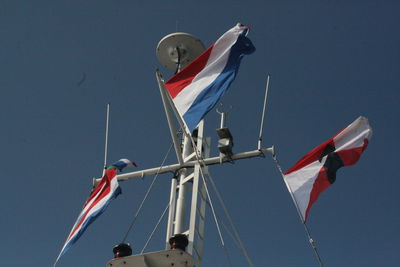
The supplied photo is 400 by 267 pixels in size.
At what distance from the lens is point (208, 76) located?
10.9m

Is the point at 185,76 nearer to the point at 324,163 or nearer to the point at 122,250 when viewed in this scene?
the point at 324,163

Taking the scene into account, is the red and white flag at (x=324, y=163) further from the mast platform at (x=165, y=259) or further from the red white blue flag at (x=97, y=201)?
the red white blue flag at (x=97, y=201)

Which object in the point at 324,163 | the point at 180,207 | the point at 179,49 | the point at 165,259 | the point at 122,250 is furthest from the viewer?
the point at 179,49

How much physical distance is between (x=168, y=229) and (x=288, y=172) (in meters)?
2.39

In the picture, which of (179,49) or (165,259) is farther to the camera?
(179,49)

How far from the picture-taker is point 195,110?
33.4 ft

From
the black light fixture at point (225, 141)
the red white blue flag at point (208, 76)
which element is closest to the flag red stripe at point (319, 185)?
the black light fixture at point (225, 141)

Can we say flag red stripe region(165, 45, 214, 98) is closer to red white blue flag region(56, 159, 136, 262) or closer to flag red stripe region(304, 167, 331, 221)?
red white blue flag region(56, 159, 136, 262)

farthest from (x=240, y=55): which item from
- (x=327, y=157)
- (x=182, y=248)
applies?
(x=182, y=248)

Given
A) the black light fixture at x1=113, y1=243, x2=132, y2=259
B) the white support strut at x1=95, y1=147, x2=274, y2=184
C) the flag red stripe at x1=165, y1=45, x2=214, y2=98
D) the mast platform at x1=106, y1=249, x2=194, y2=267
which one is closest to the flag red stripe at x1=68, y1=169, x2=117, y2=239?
the white support strut at x1=95, y1=147, x2=274, y2=184

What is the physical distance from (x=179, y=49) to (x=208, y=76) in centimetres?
156

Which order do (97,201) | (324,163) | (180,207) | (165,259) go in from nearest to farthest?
1. (165,259)
2. (180,207)
3. (324,163)
4. (97,201)

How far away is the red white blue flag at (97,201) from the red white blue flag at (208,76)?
2241 mm

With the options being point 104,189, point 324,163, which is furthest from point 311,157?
point 104,189
